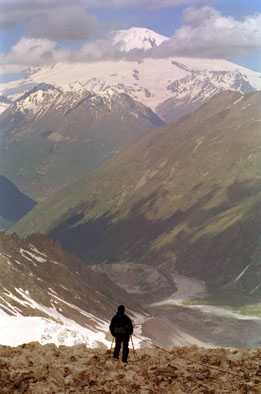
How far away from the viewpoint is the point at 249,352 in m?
45.5

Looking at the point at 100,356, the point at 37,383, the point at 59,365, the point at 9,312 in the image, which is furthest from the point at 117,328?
the point at 9,312

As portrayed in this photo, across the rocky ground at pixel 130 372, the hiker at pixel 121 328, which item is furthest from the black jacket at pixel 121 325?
the rocky ground at pixel 130 372

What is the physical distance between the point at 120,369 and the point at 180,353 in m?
6.61

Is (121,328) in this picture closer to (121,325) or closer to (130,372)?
(121,325)

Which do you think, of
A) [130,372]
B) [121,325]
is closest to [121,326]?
[121,325]

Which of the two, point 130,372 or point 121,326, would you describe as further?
point 121,326

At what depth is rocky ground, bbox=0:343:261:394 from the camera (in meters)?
36.7

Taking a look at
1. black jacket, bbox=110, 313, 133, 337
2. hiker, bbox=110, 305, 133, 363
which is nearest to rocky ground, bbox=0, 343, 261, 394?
hiker, bbox=110, 305, 133, 363

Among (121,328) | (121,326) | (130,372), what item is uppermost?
(121,326)

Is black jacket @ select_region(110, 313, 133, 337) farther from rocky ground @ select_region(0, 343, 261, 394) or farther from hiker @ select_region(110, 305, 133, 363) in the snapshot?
rocky ground @ select_region(0, 343, 261, 394)

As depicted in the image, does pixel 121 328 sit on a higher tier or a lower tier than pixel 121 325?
lower

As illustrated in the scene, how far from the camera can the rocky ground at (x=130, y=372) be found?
36656 mm

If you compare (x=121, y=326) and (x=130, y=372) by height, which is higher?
(x=121, y=326)

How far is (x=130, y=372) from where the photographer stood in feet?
129
